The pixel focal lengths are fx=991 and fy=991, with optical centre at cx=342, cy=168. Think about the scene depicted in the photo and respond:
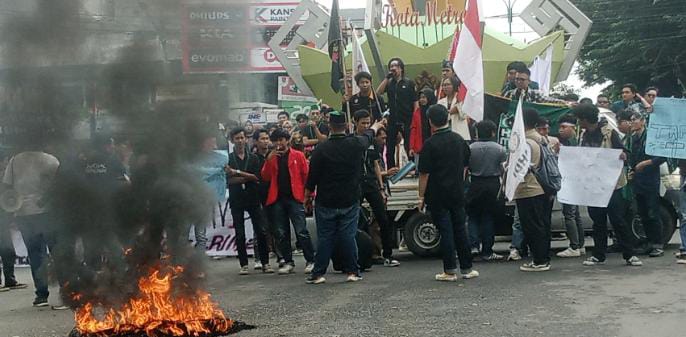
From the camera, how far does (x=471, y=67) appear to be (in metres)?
11.2

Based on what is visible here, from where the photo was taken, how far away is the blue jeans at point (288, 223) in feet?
36.8

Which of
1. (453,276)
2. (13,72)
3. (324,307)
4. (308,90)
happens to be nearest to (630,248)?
(453,276)

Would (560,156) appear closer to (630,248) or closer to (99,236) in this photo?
(630,248)

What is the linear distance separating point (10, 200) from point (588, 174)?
6.15 meters

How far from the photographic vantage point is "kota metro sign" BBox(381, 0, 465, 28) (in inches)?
678

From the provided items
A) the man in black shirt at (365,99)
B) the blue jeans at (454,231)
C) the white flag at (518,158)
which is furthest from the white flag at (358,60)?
the blue jeans at (454,231)

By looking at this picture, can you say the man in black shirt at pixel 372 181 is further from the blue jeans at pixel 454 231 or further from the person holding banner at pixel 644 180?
the person holding banner at pixel 644 180

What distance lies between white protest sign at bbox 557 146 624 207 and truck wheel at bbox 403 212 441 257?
156 centimetres

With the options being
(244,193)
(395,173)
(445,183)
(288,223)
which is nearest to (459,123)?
(395,173)

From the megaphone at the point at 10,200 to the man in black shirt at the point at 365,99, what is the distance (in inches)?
165

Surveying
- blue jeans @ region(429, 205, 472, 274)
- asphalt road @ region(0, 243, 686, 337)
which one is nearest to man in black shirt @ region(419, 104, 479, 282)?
blue jeans @ region(429, 205, 472, 274)

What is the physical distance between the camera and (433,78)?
16.2 meters

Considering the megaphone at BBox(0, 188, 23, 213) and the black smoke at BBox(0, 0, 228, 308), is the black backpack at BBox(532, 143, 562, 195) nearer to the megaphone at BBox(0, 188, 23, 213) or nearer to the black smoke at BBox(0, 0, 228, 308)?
the black smoke at BBox(0, 0, 228, 308)

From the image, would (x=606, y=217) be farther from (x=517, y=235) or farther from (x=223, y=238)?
(x=223, y=238)
